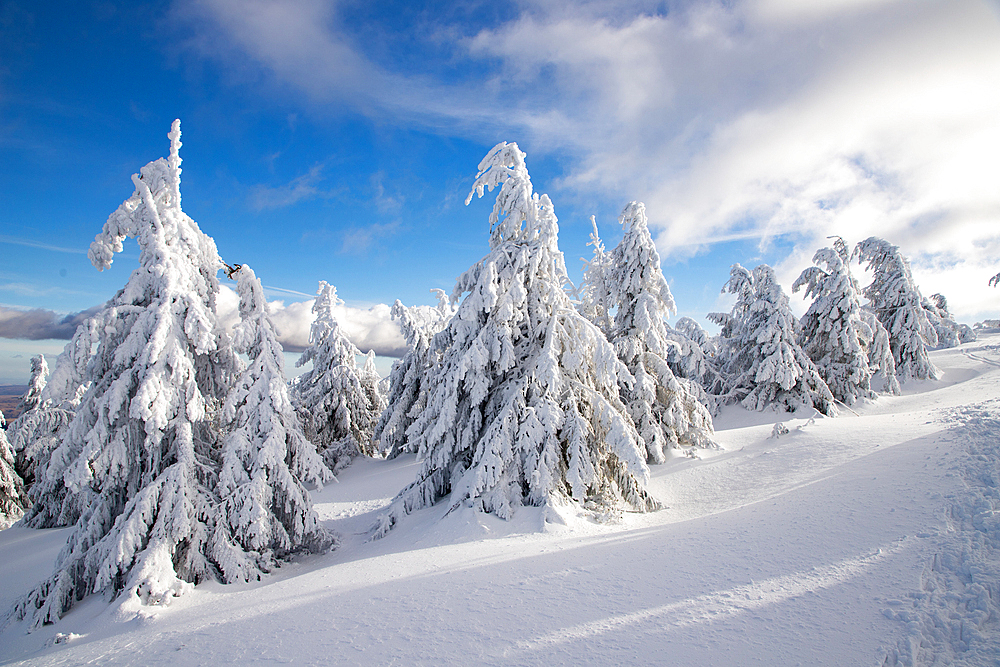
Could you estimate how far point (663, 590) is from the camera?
19.1 feet

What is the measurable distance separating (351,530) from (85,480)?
23.4 ft

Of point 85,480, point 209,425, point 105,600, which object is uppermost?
point 209,425

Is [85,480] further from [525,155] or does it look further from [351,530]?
[525,155]

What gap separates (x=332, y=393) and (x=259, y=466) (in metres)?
14.0

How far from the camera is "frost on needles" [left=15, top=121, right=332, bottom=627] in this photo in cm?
801

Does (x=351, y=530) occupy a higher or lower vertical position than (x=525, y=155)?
lower

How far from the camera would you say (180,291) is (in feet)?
29.6

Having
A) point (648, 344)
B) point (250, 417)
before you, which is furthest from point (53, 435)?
point (648, 344)

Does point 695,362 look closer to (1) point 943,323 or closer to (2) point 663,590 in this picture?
(2) point 663,590

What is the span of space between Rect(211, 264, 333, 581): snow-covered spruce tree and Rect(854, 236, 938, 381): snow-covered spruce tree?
29.9 m

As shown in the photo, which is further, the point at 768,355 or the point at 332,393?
the point at 332,393

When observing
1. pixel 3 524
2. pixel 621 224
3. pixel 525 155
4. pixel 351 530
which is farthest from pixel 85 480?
pixel 3 524

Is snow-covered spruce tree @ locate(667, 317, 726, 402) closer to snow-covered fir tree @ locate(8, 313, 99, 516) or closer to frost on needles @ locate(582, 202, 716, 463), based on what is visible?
frost on needles @ locate(582, 202, 716, 463)

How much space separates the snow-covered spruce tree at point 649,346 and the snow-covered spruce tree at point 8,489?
3000 cm
